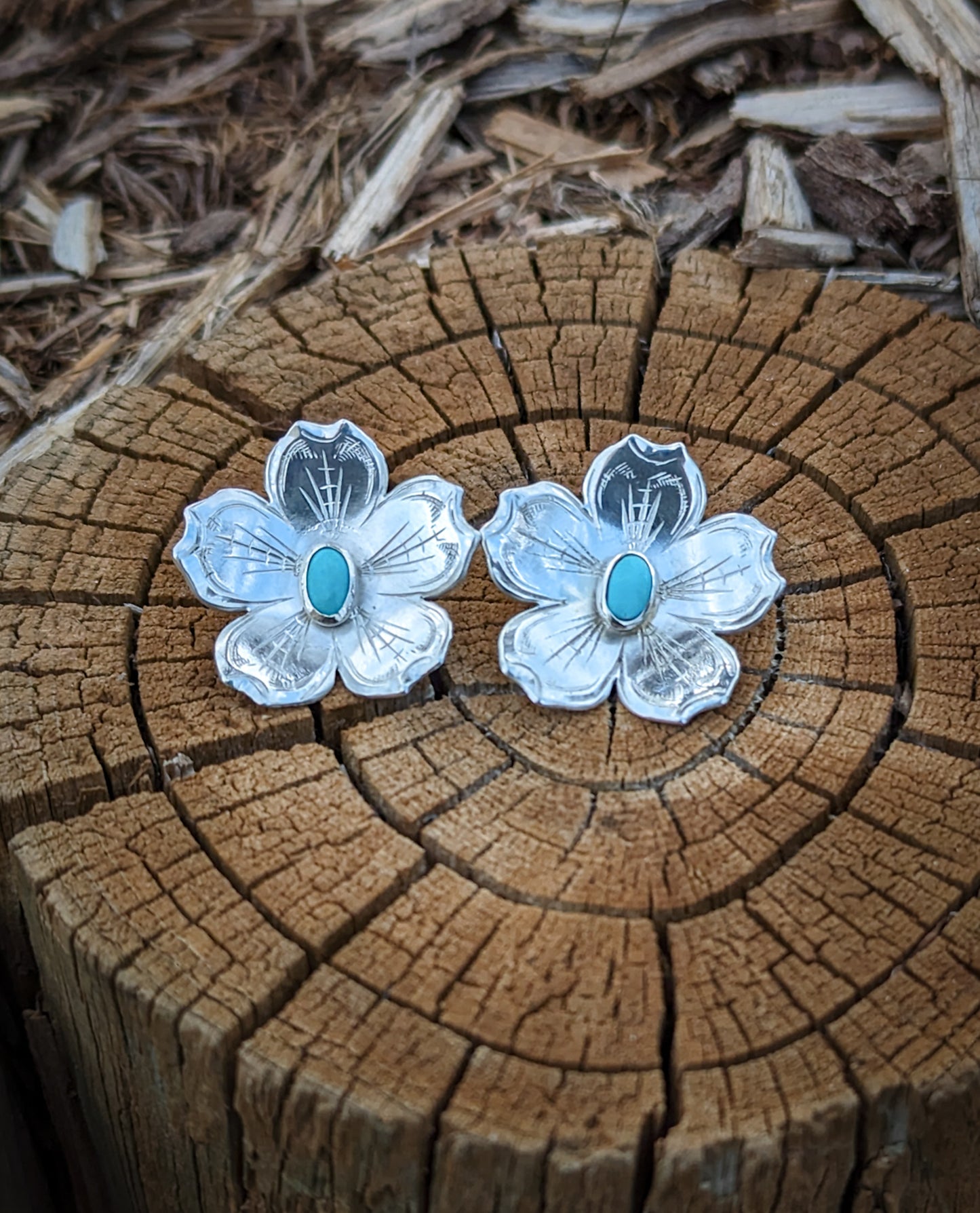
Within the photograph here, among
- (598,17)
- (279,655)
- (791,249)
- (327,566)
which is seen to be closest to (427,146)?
(598,17)

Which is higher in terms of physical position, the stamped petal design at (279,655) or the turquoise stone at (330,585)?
the turquoise stone at (330,585)

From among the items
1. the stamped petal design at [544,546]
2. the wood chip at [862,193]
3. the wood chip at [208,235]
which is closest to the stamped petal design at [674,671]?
the stamped petal design at [544,546]

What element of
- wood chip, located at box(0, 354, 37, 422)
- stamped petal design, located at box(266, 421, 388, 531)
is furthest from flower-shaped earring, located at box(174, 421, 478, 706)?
wood chip, located at box(0, 354, 37, 422)

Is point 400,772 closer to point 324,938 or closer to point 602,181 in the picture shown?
point 324,938

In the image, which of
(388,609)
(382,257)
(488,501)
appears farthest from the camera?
(382,257)

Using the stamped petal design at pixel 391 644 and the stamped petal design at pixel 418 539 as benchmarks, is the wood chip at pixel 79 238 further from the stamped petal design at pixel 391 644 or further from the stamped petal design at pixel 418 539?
the stamped petal design at pixel 391 644

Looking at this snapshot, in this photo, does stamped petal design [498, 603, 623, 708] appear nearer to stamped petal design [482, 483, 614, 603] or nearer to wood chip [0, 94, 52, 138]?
stamped petal design [482, 483, 614, 603]

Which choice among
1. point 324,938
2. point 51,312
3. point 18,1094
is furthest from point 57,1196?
point 51,312
